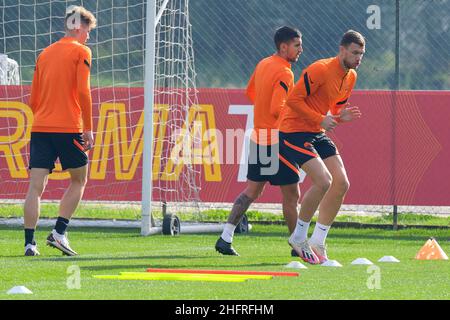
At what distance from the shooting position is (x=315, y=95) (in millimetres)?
10406

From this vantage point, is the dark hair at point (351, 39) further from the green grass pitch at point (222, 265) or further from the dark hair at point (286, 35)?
the green grass pitch at point (222, 265)

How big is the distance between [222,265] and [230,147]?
5.36 metres

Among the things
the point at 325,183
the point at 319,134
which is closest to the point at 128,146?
the point at 319,134

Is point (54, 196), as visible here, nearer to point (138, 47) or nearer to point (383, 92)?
point (383, 92)

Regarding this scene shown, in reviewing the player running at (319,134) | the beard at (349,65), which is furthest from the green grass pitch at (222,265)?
the beard at (349,65)

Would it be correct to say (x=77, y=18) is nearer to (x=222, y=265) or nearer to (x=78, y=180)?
(x=78, y=180)

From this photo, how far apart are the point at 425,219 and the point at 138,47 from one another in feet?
24.8

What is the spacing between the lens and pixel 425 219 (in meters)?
15.8

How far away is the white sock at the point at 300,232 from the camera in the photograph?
1037cm

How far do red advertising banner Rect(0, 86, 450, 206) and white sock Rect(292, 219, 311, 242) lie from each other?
476 cm

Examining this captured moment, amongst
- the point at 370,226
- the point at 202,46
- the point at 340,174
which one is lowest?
the point at 370,226

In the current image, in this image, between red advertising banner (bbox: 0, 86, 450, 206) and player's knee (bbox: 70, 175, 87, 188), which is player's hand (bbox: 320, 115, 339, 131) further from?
red advertising banner (bbox: 0, 86, 450, 206)

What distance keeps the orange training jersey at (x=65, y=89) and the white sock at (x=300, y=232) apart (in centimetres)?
195
